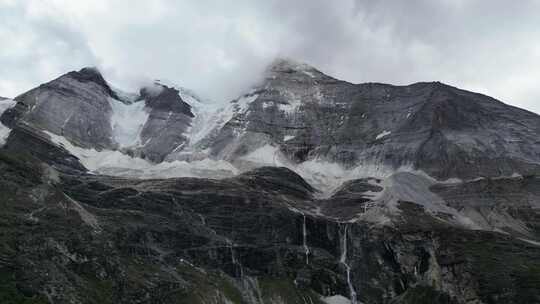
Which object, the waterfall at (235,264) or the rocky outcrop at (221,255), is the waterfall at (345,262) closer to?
the rocky outcrop at (221,255)

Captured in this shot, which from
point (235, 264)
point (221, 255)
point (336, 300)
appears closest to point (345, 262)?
point (336, 300)

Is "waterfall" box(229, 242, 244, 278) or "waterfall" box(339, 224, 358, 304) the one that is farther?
"waterfall" box(229, 242, 244, 278)

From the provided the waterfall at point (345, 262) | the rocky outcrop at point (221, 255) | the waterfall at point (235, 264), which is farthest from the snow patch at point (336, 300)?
the waterfall at point (235, 264)

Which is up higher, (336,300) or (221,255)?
(221,255)

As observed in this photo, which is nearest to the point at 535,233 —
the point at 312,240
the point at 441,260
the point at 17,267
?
the point at 441,260

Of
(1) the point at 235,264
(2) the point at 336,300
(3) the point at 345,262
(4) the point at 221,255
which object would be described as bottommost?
(2) the point at 336,300

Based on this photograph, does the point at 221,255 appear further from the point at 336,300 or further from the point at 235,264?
the point at 336,300

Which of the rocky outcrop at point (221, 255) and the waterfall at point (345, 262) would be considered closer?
the rocky outcrop at point (221, 255)

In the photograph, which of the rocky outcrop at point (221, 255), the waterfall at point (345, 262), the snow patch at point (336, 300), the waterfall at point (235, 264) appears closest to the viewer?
the rocky outcrop at point (221, 255)

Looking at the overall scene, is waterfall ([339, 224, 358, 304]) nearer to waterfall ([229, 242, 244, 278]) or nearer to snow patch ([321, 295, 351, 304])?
snow patch ([321, 295, 351, 304])

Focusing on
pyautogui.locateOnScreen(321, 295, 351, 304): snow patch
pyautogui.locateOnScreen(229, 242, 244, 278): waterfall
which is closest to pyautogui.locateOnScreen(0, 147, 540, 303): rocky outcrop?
pyautogui.locateOnScreen(229, 242, 244, 278): waterfall

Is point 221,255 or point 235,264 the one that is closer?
point 235,264

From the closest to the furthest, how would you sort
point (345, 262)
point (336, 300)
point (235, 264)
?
point (336, 300) → point (235, 264) → point (345, 262)

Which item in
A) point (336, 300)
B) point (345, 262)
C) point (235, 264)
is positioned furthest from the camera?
point (345, 262)
